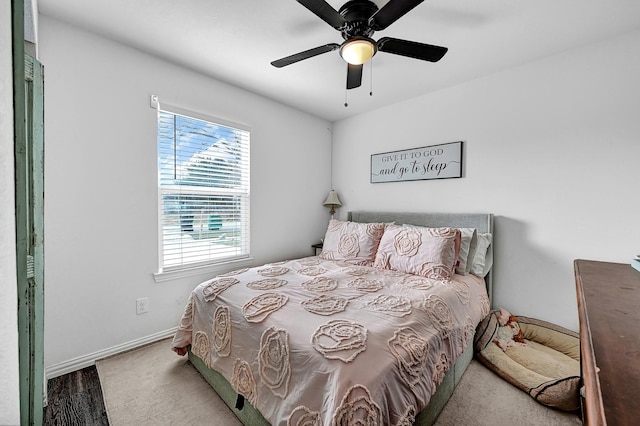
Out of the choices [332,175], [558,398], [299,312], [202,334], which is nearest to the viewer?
[299,312]

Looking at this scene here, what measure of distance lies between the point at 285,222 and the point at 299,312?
2092mm

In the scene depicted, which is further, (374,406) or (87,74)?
(87,74)

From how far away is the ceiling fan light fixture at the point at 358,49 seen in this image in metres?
1.56

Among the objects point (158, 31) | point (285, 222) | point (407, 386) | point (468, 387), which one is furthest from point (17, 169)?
point (285, 222)

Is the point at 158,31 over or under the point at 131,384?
over

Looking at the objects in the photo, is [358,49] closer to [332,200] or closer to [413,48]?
[413,48]

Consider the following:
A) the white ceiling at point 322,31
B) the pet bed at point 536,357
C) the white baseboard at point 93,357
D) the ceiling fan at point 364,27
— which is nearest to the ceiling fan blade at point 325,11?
the ceiling fan at point 364,27

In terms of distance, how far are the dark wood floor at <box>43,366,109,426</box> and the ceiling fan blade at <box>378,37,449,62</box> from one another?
112 inches

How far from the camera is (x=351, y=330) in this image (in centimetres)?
121

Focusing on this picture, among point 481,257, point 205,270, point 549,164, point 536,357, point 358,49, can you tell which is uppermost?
point 358,49

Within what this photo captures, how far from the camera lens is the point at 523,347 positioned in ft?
6.83

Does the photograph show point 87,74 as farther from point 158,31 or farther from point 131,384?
point 131,384

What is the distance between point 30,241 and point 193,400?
1367mm

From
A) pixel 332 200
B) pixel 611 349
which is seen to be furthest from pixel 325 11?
pixel 332 200
